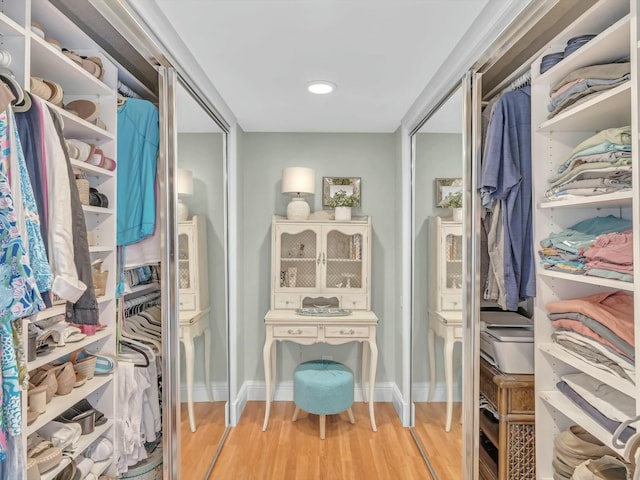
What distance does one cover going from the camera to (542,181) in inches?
66.3

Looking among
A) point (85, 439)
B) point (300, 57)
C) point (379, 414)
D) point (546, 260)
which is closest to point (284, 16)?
point (300, 57)

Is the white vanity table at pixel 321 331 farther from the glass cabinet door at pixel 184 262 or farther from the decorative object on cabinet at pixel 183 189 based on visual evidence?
the decorative object on cabinet at pixel 183 189

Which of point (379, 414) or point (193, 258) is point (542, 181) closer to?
point (193, 258)

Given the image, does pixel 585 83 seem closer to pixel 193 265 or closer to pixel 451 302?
pixel 451 302

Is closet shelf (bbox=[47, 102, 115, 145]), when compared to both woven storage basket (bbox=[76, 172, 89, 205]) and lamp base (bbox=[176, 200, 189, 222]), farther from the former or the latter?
lamp base (bbox=[176, 200, 189, 222])

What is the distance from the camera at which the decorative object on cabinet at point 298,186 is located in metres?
3.50

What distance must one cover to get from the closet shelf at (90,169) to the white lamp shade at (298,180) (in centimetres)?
185

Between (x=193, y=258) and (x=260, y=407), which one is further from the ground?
(x=193, y=258)

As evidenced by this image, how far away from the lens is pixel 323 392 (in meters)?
3.09

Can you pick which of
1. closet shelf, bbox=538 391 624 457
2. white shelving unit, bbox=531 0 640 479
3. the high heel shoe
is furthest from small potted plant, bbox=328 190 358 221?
the high heel shoe

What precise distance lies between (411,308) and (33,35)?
9.27ft

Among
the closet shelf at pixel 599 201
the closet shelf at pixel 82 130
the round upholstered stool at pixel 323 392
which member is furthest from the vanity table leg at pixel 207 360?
the closet shelf at pixel 599 201

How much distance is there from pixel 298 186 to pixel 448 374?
74.9 inches

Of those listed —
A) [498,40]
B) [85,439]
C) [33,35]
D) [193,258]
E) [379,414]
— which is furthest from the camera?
[379,414]
